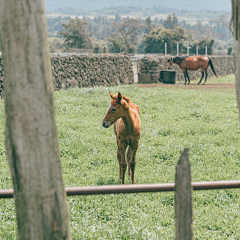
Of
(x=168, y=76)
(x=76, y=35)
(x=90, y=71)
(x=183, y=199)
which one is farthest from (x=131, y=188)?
(x=76, y=35)

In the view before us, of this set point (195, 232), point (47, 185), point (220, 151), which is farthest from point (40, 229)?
point (220, 151)

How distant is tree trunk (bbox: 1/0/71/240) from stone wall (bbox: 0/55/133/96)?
49.0ft

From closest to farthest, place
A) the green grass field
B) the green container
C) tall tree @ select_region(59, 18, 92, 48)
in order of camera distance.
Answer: the green grass field < the green container < tall tree @ select_region(59, 18, 92, 48)

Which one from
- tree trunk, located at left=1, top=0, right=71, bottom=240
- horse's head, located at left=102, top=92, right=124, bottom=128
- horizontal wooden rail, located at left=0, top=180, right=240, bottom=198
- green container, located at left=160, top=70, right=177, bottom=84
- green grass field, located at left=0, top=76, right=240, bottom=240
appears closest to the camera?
tree trunk, located at left=1, top=0, right=71, bottom=240

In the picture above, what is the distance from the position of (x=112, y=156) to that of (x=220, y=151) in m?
2.22

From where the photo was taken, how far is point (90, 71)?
19.2 metres

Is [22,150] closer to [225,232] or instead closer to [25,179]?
[25,179]

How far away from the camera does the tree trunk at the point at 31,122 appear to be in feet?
5.79

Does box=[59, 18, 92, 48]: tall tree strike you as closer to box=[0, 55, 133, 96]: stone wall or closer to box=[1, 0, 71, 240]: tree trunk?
box=[0, 55, 133, 96]: stone wall

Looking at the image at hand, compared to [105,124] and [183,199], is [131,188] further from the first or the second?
[105,124]

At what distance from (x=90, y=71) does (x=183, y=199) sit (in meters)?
17.5

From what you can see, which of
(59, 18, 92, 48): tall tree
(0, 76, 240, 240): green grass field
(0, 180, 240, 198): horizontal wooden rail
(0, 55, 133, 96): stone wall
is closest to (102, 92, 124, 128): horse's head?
(0, 76, 240, 240): green grass field

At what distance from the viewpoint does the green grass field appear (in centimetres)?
411

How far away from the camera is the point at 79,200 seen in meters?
4.80
